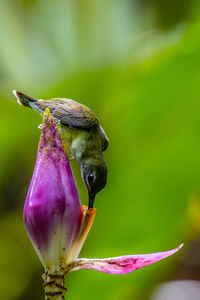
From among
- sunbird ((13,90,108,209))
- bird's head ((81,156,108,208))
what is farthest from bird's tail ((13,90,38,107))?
bird's head ((81,156,108,208))

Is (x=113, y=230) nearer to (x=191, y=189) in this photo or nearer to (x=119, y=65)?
(x=191, y=189)

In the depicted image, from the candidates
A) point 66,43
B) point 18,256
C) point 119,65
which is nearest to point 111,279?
point 18,256

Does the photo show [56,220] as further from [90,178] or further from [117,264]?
[90,178]

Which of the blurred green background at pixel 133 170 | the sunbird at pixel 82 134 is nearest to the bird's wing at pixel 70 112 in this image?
the sunbird at pixel 82 134

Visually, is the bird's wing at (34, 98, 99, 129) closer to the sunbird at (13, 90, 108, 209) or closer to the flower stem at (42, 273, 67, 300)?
the sunbird at (13, 90, 108, 209)

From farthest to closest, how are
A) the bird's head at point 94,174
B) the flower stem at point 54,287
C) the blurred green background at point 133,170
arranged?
the blurred green background at point 133,170 < the bird's head at point 94,174 < the flower stem at point 54,287

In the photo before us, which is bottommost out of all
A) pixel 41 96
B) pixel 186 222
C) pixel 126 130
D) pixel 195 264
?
pixel 195 264

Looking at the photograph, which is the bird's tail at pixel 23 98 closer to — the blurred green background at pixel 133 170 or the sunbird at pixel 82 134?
the sunbird at pixel 82 134

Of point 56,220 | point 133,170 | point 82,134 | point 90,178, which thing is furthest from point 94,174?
point 133,170
